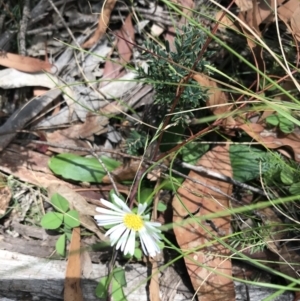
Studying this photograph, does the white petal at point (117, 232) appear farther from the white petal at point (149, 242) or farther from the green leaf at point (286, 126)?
the green leaf at point (286, 126)

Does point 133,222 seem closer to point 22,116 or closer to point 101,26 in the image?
point 22,116

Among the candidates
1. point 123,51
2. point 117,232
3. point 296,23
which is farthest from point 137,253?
point 296,23

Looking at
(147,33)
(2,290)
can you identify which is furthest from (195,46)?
(2,290)

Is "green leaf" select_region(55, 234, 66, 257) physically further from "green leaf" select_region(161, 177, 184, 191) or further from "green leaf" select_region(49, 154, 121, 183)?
"green leaf" select_region(161, 177, 184, 191)

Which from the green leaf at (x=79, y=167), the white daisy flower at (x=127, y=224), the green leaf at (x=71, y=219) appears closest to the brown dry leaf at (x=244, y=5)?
the green leaf at (x=79, y=167)

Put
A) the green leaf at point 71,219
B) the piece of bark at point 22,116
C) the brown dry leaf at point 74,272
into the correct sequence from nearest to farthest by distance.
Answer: the brown dry leaf at point 74,272 < the green leaf at point 71,219 < the piece of bark at point 22,116

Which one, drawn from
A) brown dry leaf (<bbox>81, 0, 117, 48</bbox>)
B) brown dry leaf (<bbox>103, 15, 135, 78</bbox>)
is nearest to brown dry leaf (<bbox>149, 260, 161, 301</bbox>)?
brown dry leaf (<bbox>103, 15, 135, 78</bbox>)

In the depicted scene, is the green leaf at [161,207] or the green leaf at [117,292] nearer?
the green leaf at [117,292]
